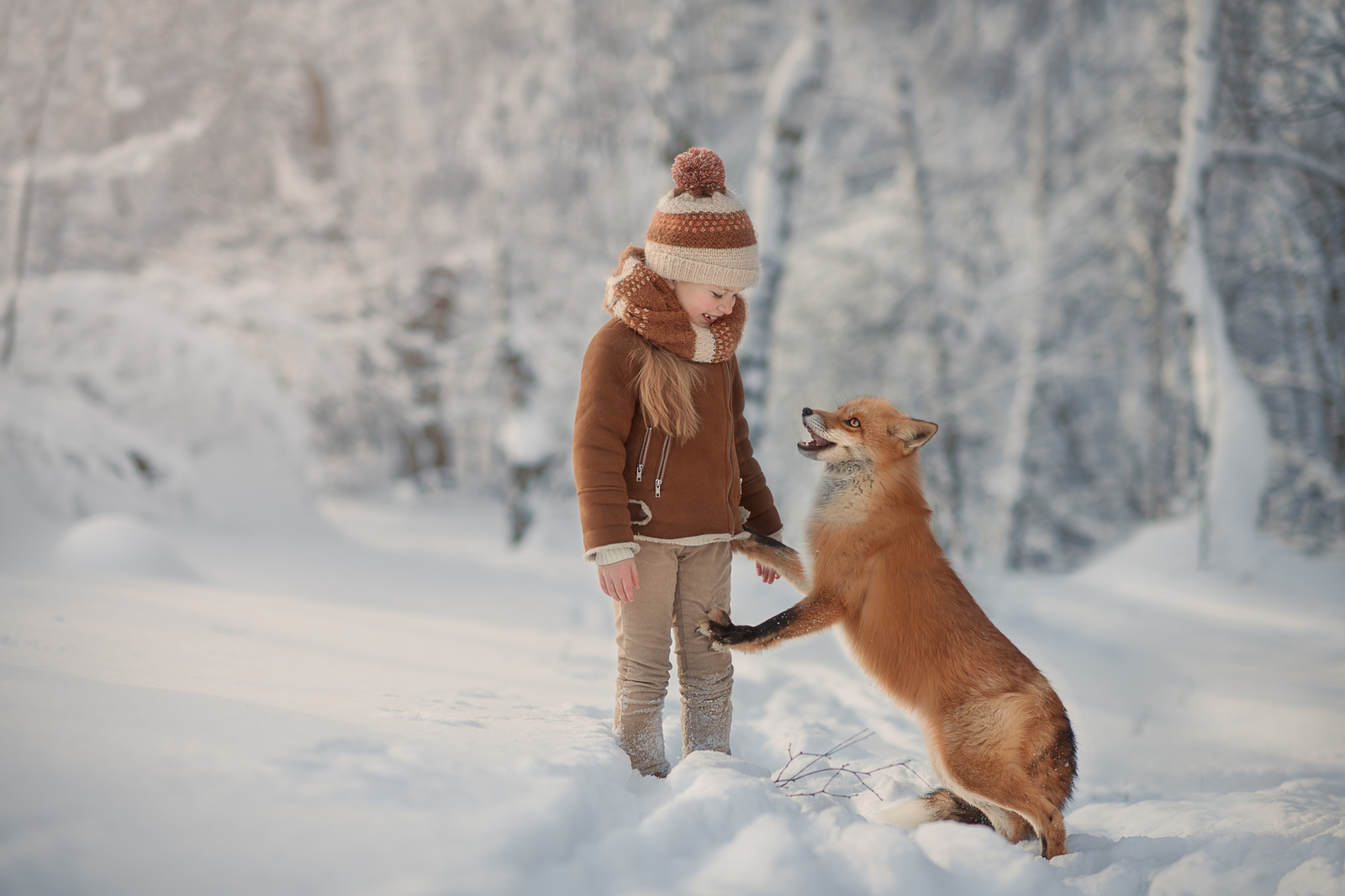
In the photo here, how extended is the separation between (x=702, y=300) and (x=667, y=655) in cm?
116

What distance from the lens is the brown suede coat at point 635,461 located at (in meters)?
2.11

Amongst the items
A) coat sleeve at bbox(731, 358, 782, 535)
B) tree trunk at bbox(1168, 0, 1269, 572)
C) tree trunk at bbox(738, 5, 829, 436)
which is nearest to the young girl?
coat sleeve at bbox(731, 358, 782, 535)

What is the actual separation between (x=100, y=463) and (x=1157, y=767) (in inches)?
317

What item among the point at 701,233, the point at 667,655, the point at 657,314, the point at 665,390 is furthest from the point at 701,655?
the point at 701,233

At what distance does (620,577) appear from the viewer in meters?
2.11

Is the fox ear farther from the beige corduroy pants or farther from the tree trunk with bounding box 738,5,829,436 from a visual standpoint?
the tree trunk with bounding box 738,5,829,436

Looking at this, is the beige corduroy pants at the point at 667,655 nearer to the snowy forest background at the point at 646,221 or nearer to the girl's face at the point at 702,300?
the girl's face at the point at 702,300

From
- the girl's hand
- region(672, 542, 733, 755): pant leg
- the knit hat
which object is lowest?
region(672, 542, 733, 755): pant leg

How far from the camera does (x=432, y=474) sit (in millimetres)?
12992

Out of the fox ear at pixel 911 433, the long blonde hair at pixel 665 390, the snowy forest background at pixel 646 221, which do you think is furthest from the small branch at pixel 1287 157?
the long blonde hair at pixel 665 390

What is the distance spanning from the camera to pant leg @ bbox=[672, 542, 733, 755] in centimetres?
235

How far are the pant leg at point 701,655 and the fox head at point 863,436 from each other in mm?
482

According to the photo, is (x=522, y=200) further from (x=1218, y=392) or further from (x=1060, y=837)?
(x=1060, y=837)

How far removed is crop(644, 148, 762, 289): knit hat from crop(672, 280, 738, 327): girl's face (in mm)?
64
